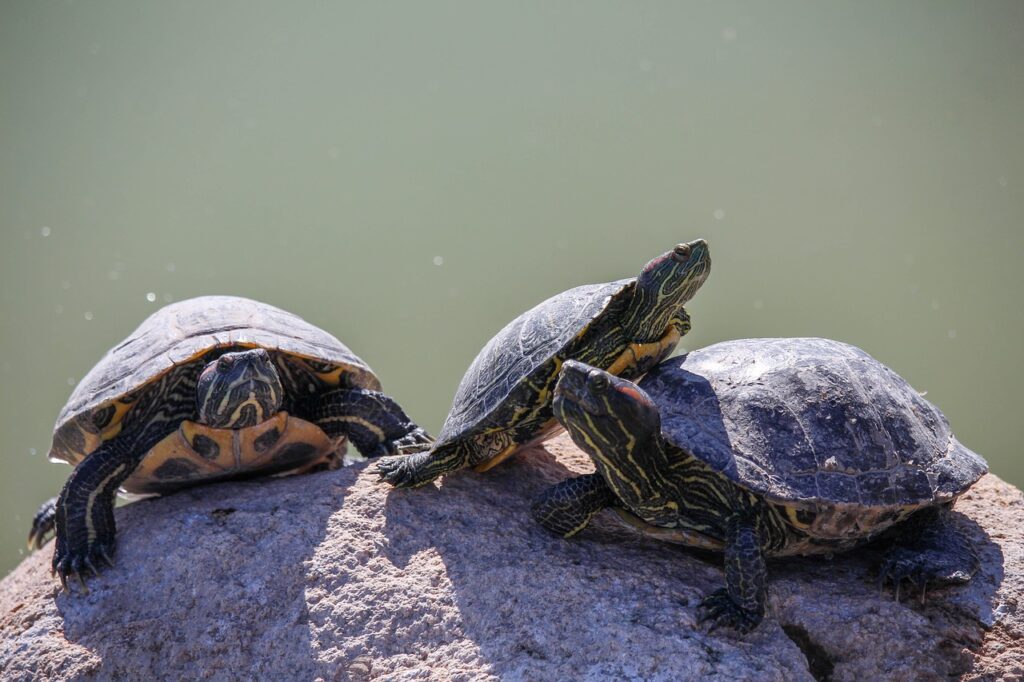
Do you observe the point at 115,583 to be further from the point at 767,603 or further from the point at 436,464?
the point at 767,603

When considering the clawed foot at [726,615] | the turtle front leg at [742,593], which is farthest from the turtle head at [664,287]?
the clawed foot at [726,615]

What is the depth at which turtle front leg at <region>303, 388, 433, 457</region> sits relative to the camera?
4379mm

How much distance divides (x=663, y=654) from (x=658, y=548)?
2.19 ft

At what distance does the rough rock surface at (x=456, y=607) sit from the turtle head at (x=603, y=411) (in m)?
0.52

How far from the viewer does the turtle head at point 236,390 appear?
147 inches

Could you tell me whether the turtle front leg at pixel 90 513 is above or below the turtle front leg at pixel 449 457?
below

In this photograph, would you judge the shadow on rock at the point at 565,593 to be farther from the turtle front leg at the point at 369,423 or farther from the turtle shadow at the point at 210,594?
the turtle front leg at the point at 369,423

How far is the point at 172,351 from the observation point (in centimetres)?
414

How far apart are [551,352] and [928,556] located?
5.31 feet

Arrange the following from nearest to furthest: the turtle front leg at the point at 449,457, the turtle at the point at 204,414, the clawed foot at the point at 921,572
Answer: the clawed foot at the point at 921,572, the turtle front leg at the point at 449,457, the turtle at the point at 204,414

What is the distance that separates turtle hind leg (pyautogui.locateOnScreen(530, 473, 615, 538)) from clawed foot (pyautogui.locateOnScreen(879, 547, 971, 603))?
3.45ft

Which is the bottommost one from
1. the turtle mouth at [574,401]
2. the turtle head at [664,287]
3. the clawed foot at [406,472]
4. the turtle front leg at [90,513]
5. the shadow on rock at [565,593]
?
the turtle front leg at [90,513]

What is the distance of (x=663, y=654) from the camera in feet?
8.73

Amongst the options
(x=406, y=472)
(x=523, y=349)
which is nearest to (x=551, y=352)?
(x=523, y=349)
